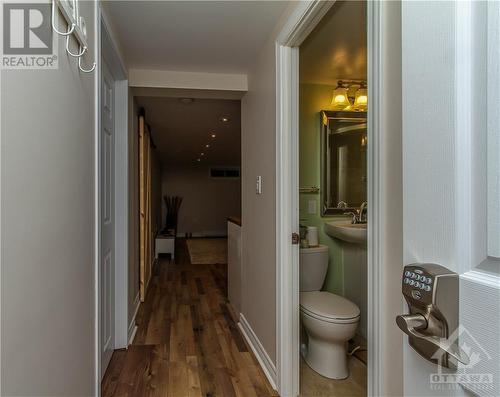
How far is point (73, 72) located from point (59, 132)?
0.29 metres

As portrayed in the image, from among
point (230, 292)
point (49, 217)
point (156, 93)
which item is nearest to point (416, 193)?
point (49, 217)

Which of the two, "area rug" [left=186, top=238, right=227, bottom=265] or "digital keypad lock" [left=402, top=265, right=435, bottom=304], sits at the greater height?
"digital keypad lock" [left=402, top=265, right=435, bottom=304]

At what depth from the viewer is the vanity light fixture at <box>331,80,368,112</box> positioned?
2963 mm

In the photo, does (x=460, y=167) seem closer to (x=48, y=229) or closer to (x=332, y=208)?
(x=48, y=229)

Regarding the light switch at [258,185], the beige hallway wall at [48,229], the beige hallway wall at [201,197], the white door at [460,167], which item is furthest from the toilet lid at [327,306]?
the beige hallway wall at [201,197]

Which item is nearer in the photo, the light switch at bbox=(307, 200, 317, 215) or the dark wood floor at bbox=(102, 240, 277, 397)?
the dark wood floor at bbox=(102, 240, 277, 397)

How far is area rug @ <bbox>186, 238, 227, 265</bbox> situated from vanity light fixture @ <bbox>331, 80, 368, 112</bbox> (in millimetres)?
4053

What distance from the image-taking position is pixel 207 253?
7223 mm

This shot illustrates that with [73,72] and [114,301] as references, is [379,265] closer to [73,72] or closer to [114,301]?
[73,72]

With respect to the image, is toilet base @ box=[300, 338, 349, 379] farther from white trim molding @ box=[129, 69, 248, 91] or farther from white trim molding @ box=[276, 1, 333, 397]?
white trim molding @ box=[129, 69, 248, 91]

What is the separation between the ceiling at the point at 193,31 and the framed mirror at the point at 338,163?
0.91 m

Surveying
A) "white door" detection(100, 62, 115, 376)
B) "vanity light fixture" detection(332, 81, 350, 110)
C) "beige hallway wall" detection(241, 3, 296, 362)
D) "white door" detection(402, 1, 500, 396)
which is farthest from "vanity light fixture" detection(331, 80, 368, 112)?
"white door" detection(402, 1, 500, 396)

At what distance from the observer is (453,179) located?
0.51 meters

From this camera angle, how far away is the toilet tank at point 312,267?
2727 mm
